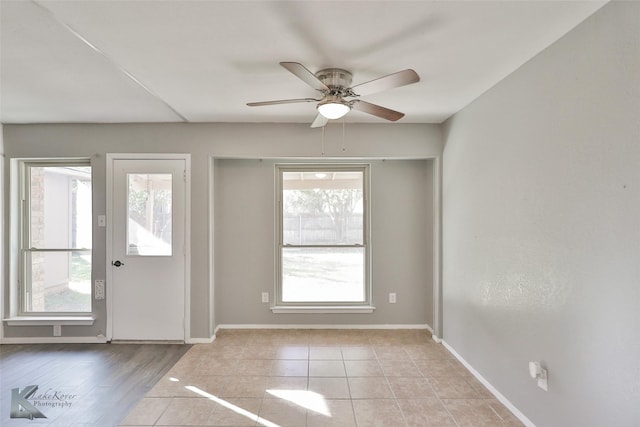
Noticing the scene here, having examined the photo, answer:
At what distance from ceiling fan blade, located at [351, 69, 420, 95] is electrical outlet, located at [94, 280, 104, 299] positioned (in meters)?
3.41

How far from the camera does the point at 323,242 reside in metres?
4.09

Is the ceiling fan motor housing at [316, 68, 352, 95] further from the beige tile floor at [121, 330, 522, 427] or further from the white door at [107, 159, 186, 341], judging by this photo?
the beige tile floor at [121, 330, 522, 427]

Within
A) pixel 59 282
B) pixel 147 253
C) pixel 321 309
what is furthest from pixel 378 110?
pixel 59 282

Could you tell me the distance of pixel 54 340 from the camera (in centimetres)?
359

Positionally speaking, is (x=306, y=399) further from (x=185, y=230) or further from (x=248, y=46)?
(x=248, y=46)

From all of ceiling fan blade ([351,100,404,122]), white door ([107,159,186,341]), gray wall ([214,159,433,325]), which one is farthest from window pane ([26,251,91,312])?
ceiling fan blade ([351,100,404,122])

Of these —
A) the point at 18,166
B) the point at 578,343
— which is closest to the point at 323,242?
the point at 578,343

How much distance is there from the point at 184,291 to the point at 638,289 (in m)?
3.68

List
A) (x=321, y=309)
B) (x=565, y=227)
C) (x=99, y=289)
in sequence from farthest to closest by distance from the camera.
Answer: (x=321, y=309) < (x=99, y=289) < (x=565, y=227)

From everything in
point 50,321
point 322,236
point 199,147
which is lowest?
point 50,321

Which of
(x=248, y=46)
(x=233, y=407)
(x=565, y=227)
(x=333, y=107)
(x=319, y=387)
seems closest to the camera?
(x=565, y=227)

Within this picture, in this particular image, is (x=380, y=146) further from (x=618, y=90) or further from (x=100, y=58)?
(x=100, y=58)

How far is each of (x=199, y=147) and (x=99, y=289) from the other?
192 cm

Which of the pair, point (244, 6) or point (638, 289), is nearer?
point (638, 289)
